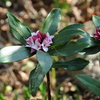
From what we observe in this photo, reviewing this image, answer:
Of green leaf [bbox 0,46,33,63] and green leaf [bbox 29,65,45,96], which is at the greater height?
green leaf [bbox 0,46,33,63]

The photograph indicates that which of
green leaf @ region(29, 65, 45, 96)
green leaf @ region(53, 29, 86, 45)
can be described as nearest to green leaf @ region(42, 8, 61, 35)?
green leaf @ region(53, 29, 86, 45)

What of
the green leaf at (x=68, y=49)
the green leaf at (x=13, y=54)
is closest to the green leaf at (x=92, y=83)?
the green leaf at (x=68, y=49)

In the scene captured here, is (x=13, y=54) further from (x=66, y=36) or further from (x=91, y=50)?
(x=91, y=50)

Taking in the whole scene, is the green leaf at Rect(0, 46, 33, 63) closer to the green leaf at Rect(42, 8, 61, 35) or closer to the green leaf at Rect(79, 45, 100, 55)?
the green leaf at Rect(42, 8, 61, 35)

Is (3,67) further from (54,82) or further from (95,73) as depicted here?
(95,73)

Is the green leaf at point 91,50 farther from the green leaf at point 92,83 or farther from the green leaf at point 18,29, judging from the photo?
the green leaf at point 18,29

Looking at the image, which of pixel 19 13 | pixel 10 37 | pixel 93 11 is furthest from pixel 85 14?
pixel 10 37
